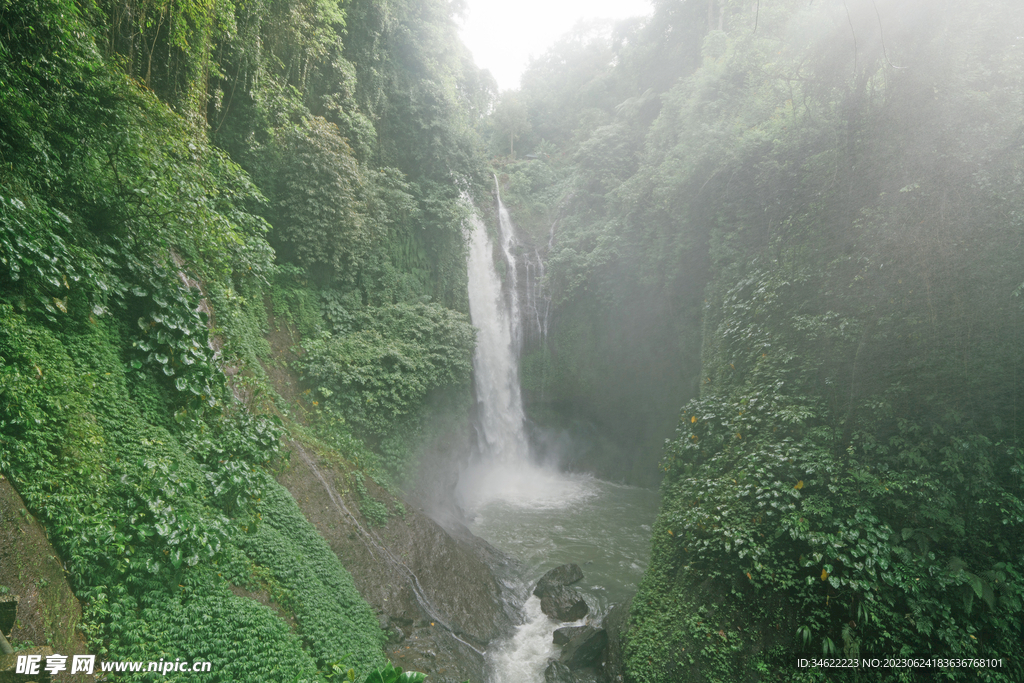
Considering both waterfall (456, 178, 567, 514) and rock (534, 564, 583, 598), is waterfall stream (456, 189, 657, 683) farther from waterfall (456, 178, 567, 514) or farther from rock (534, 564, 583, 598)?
rock (534, 564, 583, 598)

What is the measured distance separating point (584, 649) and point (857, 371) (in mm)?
5297

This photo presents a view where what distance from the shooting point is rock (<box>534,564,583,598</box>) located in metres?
8.25

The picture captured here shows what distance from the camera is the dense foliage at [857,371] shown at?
470 centimetres

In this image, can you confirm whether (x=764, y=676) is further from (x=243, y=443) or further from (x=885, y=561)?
(x=243, y=443)

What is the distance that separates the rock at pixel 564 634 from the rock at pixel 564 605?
A: 1.70 ft

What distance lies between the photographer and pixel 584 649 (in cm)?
652

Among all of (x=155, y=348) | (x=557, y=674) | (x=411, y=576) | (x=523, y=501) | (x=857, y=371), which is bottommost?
(x=557, y=674)

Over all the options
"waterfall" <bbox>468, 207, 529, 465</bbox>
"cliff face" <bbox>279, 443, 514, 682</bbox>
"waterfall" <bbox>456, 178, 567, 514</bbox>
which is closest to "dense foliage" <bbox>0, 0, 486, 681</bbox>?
"cliff face" <bbox>279, 443, 514, 682</bbox>

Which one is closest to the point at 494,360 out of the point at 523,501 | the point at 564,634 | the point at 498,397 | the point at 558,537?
the point at 498,397

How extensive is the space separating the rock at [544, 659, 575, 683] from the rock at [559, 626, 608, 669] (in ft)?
0.41

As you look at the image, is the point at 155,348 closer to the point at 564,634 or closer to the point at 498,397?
the point at 564,634

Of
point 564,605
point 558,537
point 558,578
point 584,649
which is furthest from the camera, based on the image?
point 558,537

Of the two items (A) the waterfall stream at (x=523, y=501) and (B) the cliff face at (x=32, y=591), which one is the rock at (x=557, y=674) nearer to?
(A) the waterfall stream at (x=523, y=501)

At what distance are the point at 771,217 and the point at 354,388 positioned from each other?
892 cm
